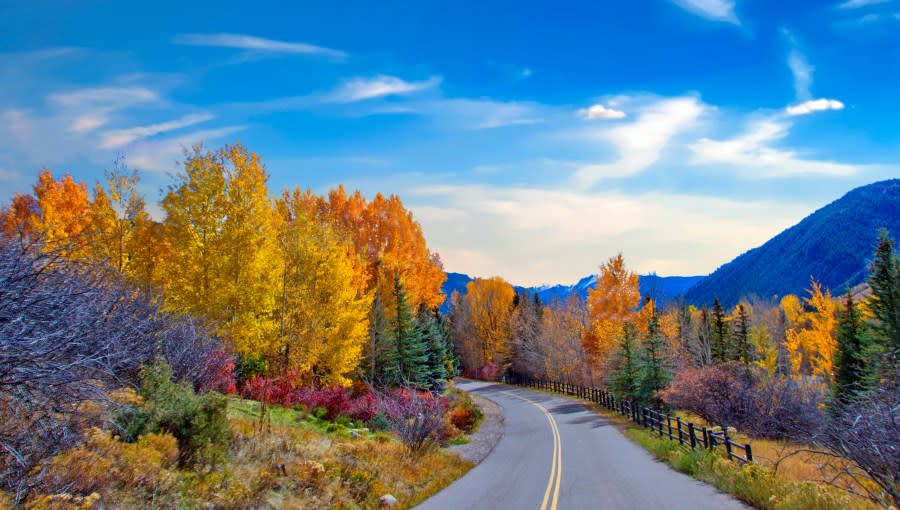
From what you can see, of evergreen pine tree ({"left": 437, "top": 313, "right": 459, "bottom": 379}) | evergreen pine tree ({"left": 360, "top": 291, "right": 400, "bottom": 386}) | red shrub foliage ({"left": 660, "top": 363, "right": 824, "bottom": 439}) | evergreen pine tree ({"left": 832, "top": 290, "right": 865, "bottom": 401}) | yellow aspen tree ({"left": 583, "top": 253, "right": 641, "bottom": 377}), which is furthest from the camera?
evergreen pine tree ({"left": 437, "top": 313, "right": 459, "bottom": 379})

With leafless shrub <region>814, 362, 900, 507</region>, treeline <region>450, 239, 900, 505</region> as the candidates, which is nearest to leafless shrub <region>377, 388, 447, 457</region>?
treeline <region>450, 239, 900, 505</region>

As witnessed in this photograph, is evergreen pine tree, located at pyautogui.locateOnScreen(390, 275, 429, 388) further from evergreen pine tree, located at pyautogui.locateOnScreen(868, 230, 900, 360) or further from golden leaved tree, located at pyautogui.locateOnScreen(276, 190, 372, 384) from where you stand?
evergreen pine tree, located at pyautogui.locateOnScreen(868, 230, 900, 360)

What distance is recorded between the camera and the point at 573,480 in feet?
46.6

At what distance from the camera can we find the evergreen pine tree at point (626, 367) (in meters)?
32.6

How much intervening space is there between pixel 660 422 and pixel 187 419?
18320 millimetres

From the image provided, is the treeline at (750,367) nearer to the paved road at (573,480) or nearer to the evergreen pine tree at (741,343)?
the evergreen pine tree at (741,343)

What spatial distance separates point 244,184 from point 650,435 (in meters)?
19.6

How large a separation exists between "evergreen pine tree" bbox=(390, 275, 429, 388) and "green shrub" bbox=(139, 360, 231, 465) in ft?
74.0

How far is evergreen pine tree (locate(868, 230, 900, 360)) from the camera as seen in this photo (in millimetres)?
31766

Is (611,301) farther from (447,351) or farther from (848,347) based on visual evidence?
(447,351)

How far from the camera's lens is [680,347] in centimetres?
5706

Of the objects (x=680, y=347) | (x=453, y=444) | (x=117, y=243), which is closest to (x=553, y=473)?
(x=453, y=444)

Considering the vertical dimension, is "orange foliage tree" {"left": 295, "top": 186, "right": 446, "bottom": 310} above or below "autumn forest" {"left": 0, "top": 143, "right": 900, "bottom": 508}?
above

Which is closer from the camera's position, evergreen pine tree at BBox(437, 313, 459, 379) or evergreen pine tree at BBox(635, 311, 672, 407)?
evergreen pine tree at BBox(635, 311, 672, 407)
